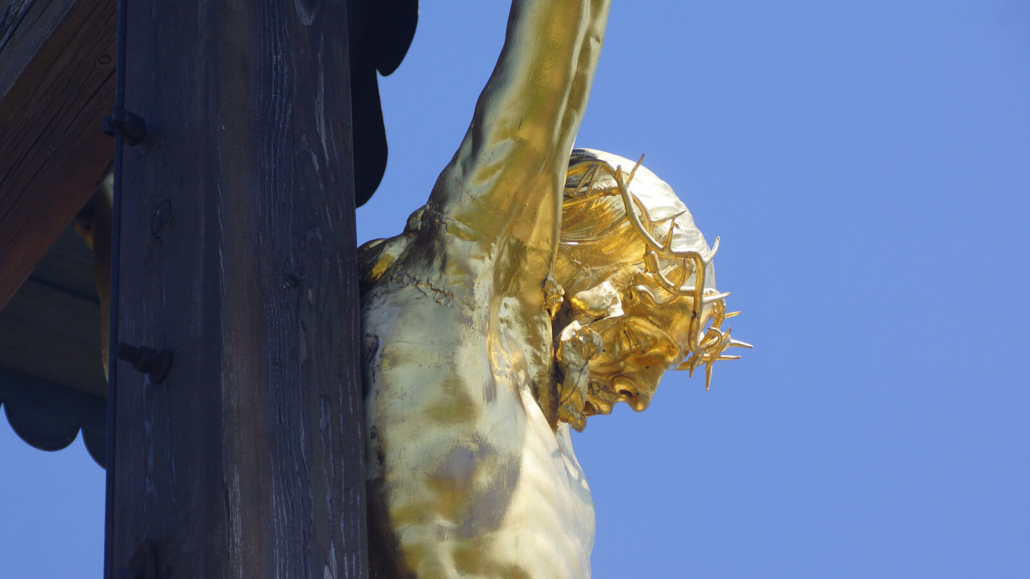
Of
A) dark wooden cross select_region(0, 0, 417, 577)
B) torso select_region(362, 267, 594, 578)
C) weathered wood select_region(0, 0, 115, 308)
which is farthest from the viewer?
weathered wood select_region(0, 0, 115, 308)

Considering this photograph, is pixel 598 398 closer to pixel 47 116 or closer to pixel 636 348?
pixel 636 348

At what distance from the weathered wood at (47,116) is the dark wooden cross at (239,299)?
0.61ft

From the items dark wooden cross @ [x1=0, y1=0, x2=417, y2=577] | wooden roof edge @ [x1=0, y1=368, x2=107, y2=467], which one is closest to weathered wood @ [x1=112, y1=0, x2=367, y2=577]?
dark wooden cross @ [x1=0, y1=0, x2=417, y2=577]

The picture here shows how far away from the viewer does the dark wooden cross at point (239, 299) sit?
0.87 meters

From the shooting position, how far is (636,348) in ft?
4.24

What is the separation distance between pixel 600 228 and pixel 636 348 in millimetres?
114

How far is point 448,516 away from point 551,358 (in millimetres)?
223

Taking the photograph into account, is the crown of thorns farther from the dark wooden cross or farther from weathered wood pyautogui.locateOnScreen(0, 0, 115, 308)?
weathered wood pyautogui.locateOnScreen(0, 0, 115, 308)

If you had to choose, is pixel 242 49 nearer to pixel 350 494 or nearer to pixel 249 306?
pixel 249 306

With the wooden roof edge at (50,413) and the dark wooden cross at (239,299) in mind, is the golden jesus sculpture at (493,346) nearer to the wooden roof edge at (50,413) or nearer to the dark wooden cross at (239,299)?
the dark wooden cross at (239,299)

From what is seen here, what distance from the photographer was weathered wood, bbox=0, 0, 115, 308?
124 centimetres

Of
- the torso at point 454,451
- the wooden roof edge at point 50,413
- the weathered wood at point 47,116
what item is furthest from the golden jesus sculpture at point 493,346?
the wooden roof edge at point 50,413

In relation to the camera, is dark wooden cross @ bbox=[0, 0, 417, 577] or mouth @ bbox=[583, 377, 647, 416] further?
mouth @ bbox=[583, 377, 647, 416]

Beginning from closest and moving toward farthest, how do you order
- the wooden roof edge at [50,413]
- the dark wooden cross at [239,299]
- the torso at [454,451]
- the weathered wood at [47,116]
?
the dark wooden cross at [239,299]
the torso at [454,451]
the weathered wood at [47,116]
the wooden roof edge at [50,413]
